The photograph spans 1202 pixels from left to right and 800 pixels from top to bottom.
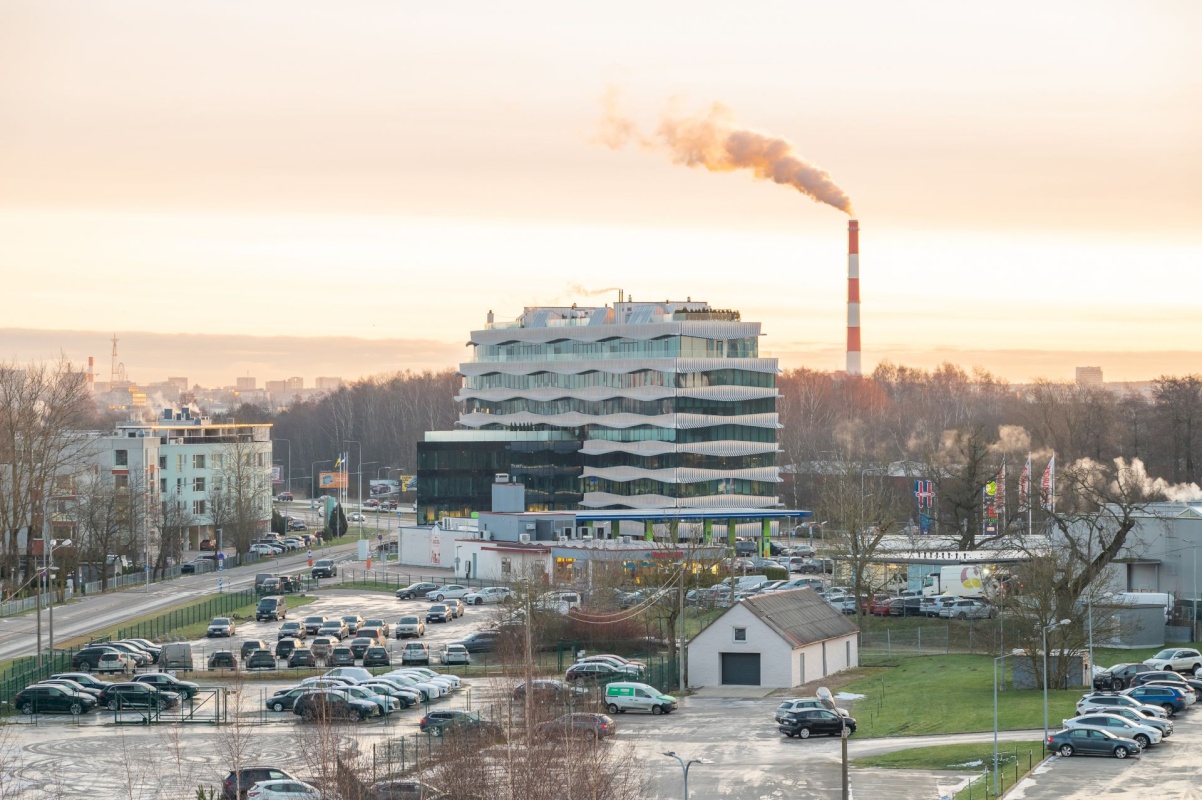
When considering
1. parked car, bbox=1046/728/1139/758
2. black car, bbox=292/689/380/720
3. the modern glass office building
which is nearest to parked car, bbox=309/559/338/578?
the modern glass office building

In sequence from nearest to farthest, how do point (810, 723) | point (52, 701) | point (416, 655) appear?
1. point (810, 723)
2. point (52, 701)
3. point (416, 655)

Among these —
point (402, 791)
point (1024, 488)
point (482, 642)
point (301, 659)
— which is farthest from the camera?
point (1024, 488)

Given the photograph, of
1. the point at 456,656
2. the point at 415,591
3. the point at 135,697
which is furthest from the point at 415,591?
the point at 135,697

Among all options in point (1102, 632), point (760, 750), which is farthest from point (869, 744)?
point (1102, 632)

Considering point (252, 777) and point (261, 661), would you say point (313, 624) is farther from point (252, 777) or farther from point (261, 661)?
point (252, 777)

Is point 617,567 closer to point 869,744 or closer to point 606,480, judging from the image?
point 869,744

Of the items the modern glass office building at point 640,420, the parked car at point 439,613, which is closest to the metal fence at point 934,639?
the parked car at point 439,613
